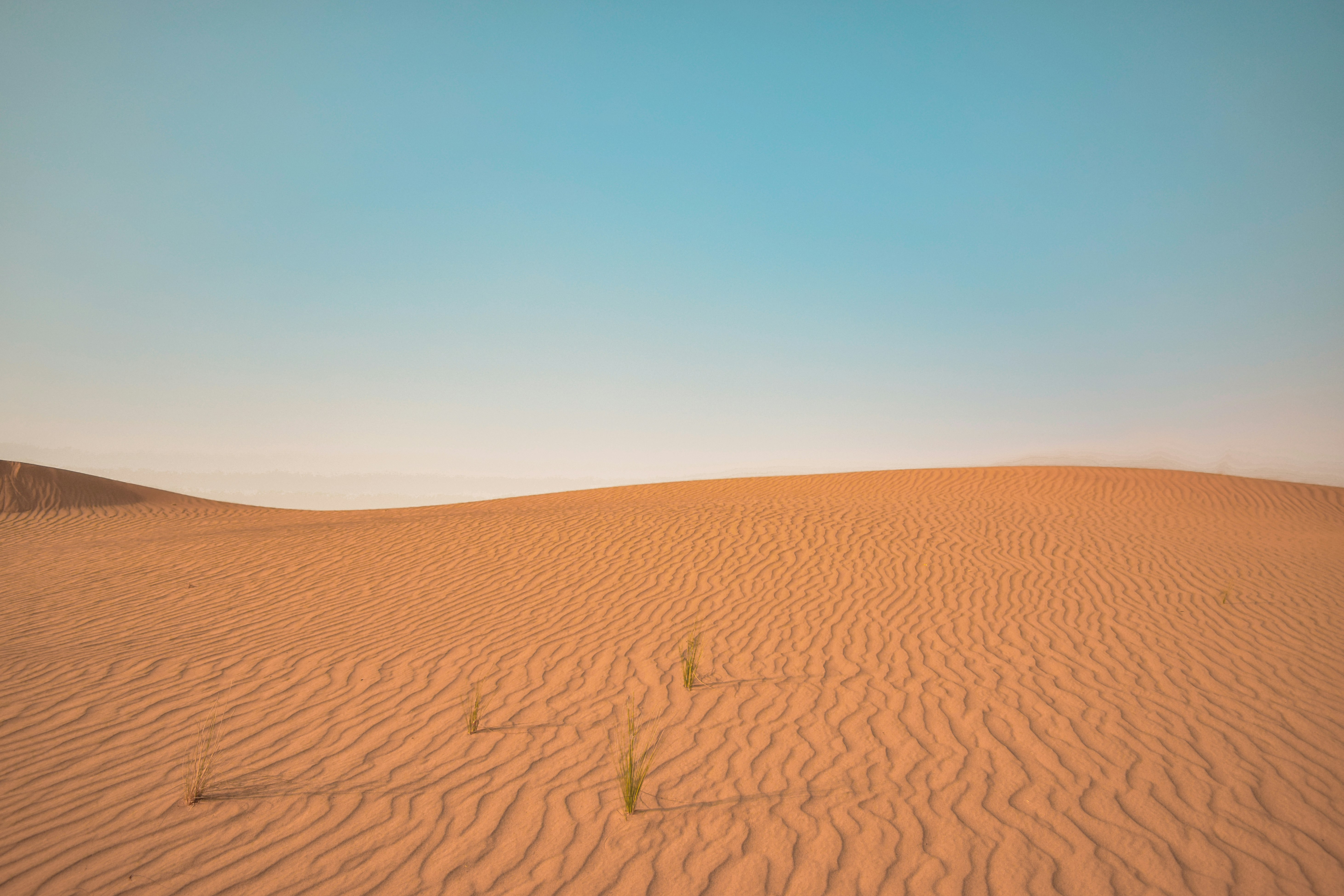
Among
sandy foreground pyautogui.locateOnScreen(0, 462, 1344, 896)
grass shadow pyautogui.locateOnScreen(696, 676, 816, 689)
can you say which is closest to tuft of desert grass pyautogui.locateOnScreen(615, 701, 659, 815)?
sandy foreground pyautogui.locateOnScreen(0, 462, 1344, 896)

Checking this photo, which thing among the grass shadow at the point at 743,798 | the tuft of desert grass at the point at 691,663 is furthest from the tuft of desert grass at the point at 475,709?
the tuft of desert grass at the point at 691,663

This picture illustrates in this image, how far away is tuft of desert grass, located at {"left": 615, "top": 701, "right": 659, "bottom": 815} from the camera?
3.38 m

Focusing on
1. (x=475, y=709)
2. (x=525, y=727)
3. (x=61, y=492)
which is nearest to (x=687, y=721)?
(x=525, y=727)

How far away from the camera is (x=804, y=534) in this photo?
11.6m

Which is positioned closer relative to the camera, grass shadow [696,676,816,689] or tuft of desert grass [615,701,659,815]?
tuft of desert grass [615,701,659,815]

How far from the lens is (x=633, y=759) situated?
359cm

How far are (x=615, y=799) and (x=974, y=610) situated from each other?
5593 millimetres

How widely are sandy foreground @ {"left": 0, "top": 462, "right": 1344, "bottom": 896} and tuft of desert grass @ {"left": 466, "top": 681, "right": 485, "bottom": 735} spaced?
4.8 inches

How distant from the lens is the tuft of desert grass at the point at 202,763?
351 cm


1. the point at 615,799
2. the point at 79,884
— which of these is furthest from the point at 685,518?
the point at 79,884

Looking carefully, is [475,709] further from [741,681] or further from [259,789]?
[741,681]

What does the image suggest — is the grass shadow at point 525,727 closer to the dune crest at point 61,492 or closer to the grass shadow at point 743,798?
the grass shadow at point 743,798

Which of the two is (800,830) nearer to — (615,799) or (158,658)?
(615,799)

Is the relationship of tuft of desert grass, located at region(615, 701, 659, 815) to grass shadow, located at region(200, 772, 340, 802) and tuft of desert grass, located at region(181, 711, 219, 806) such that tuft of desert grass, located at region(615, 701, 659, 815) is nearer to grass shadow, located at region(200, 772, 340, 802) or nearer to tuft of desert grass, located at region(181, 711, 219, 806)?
grass shadow, located at region(200, 772, 340, 802)
